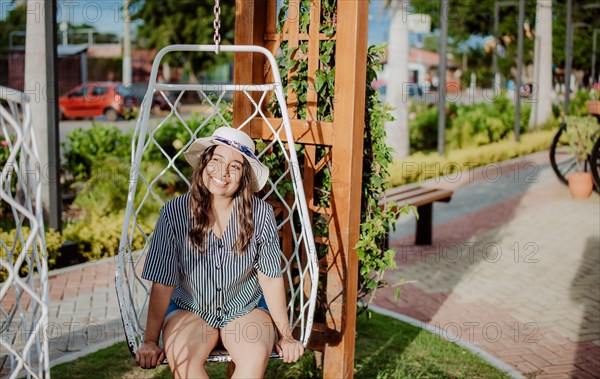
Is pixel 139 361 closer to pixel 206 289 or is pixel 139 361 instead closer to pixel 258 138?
pixel 206 289

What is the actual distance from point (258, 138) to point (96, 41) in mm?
37535

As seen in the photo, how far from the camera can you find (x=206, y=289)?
2.69 metres

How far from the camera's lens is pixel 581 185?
344 inches

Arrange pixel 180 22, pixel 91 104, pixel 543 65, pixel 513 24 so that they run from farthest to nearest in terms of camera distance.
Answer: pixel 513 24 → pixel 180 22 → pixel 91 104 → pixel 543 65

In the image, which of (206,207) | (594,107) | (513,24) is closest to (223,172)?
(206,207)

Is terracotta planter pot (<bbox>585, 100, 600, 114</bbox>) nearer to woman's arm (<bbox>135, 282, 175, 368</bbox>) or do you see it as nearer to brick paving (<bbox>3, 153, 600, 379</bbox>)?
brick paving (<bbox>3, 153, 600, 379</bbox>)

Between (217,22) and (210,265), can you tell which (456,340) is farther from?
(217,22)

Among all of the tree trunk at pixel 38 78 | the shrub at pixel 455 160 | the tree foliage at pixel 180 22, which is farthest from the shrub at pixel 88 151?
the tree foliage at pixel 180 22

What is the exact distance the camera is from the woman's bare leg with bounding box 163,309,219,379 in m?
2.47

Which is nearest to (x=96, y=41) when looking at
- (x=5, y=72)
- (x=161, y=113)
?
(x=5, y=72)

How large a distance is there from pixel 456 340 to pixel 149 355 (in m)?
2.37

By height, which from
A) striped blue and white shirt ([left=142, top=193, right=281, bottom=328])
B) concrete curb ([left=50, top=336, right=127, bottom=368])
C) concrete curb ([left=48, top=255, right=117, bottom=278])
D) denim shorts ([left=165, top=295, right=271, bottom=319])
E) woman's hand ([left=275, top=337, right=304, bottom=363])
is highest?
striped blue and white shirt ([left=142, top=193, right=281, bottom=328])

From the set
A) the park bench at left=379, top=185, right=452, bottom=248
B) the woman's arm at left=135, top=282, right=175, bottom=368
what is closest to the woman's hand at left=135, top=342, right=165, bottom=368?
the woman's arm at left=135, top=282, right=175, bottom=368

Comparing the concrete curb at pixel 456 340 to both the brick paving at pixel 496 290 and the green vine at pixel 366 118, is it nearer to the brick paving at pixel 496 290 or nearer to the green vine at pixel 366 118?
the brick paving at pixel 496 290
